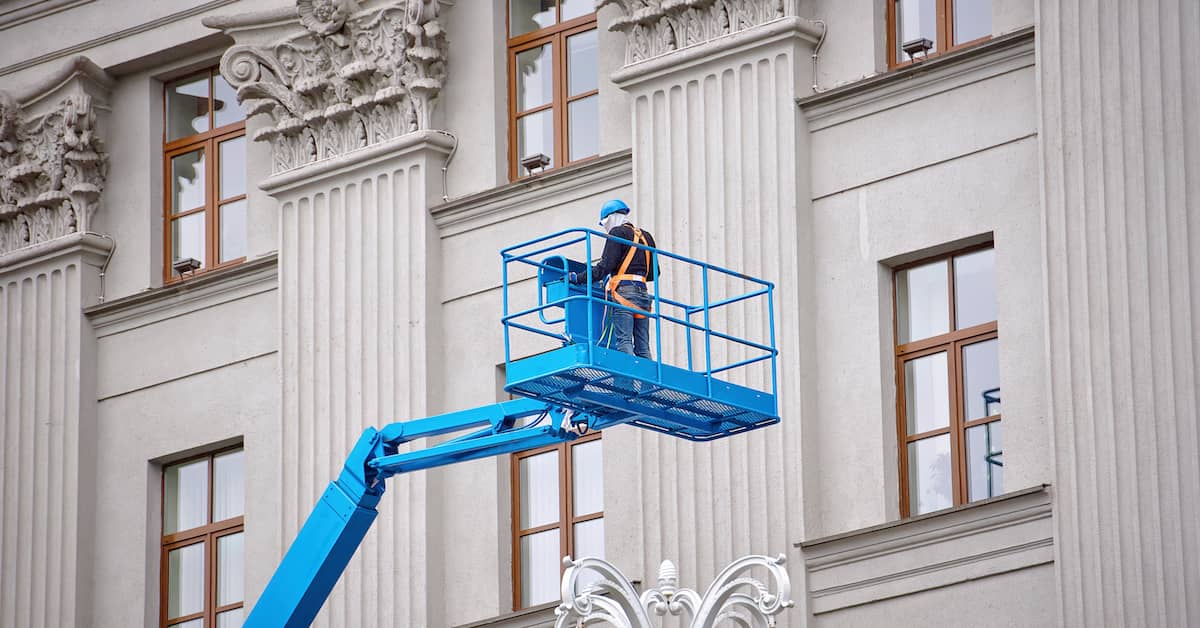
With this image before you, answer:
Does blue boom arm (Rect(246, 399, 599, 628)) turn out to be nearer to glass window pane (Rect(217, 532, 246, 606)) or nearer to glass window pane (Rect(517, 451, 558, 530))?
glass window pane (Rect(517, 451, 558, 530))

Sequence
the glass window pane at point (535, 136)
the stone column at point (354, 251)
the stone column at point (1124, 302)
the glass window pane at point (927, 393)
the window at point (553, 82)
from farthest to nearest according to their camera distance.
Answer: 1. the glass window pane at point (535, 136)
2. the window at point (553, 82)
3. the stone column at point (354, 251)
4. the glass window pane at point (927, 393)
5. the stone column at point (1124, 302)

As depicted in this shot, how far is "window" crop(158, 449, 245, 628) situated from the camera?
1167 inches

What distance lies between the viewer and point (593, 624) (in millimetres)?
25828

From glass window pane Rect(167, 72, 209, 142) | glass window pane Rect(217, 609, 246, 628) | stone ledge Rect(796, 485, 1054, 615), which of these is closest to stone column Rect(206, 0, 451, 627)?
glass window pane Rect(217, 609, 246, 628)

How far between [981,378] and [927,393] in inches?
22.2

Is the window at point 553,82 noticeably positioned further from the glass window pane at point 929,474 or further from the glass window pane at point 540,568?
the glass window pane at point 929,474

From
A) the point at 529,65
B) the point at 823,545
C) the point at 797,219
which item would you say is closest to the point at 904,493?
the point at 823,545

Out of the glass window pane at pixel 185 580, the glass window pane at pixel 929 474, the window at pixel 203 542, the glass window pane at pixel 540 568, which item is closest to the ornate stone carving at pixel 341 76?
the window at pixel 203 542

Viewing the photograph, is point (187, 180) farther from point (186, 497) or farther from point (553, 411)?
point (553, 411)

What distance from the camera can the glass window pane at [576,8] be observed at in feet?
92.9

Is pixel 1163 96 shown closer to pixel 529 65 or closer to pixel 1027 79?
pixel 1027 79

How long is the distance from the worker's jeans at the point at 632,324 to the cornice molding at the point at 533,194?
5.13 m

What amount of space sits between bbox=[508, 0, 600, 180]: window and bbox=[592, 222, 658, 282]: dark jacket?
5.85m

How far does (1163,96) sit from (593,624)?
694 cm
